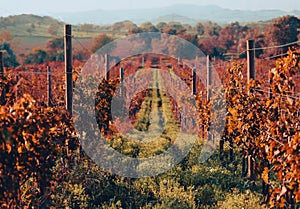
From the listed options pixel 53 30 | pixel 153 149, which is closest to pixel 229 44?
pixel 53 30

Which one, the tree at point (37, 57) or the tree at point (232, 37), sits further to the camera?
the tree at point (232, 37)

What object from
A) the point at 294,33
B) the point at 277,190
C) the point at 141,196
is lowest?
the point at 141,196

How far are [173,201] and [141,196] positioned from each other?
1.06 meters

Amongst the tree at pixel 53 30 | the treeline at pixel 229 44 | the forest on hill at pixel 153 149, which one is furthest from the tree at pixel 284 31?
the tree at pixel 53 30

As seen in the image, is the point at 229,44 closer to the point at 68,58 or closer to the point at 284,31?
the point at 284,31

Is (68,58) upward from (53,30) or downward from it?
downward

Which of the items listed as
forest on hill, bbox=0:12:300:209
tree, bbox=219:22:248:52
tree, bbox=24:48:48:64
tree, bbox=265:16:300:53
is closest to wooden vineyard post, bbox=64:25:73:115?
forest on hill, bbox=0:12:300:209

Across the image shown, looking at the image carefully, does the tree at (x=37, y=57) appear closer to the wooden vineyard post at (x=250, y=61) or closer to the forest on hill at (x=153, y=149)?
the forest on hill at (x=153, y=149)

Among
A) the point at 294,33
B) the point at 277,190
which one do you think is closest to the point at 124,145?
the point at 277,190

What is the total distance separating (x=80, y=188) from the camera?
915 cm

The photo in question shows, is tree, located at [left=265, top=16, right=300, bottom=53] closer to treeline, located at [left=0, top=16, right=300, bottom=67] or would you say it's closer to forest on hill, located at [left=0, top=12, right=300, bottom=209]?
treeline, located at [left=0, top=16, right=300, bottom=67]

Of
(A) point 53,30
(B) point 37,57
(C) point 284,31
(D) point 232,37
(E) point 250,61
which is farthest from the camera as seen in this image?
(A) point 53,30

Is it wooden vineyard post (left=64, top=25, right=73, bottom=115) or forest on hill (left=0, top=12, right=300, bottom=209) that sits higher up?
wooden vineyard post (left=64, top=25, right=73, bottom=115)

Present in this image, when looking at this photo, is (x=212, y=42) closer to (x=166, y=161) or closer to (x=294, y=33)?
(x=294, y=33)
